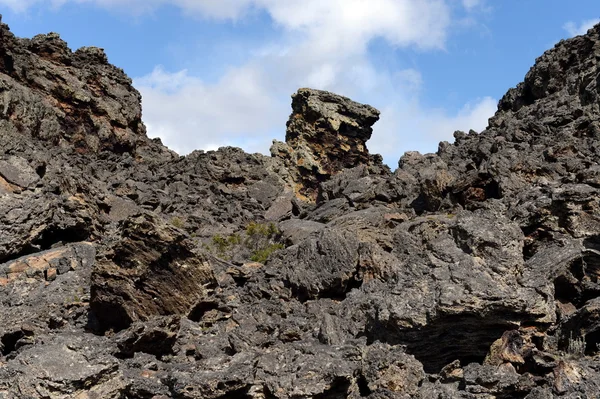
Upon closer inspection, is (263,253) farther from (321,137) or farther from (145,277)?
(321,137)

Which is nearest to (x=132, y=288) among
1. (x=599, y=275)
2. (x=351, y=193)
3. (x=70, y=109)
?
(x=599, y=275)

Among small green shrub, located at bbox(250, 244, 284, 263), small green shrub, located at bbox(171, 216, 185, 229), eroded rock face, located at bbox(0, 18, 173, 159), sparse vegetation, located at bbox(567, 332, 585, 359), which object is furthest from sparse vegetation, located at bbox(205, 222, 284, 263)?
eroded rock face, located at bbox(0, 18, 173, 159)

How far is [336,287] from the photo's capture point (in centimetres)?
2009

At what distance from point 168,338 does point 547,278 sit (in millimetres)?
10073

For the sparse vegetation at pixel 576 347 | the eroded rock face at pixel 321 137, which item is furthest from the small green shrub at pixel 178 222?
the eroded rock face at pixel 321 137

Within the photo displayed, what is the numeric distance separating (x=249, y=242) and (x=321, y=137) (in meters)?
30.7

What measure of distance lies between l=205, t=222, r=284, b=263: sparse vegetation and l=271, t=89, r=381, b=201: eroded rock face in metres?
26.5

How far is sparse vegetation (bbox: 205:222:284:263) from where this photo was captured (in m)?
30.6

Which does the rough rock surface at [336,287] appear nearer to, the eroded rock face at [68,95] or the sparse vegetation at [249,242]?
the sparse vegetation at [249,242]

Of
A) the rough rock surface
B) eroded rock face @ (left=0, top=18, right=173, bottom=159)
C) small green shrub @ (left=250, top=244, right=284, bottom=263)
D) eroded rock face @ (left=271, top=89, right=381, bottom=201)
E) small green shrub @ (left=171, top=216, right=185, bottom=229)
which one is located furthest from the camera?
eroded rock face @ (left=271, top=89, right=381, bottom=201)

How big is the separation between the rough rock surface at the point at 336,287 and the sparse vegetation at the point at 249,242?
0.40 ft

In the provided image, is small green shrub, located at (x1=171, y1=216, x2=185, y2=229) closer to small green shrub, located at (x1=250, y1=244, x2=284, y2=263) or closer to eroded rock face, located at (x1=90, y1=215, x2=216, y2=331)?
small green shrub, located at (x1=250, y1=244, x2=284, y2=263)

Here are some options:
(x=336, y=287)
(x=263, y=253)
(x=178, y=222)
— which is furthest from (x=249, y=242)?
(x=336, y=287)

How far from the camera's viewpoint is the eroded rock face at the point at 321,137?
198 ft
